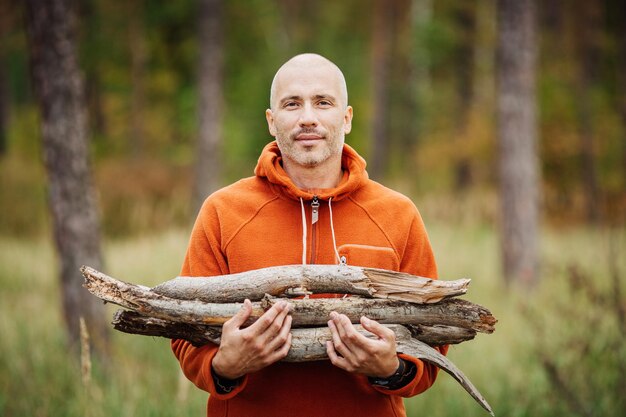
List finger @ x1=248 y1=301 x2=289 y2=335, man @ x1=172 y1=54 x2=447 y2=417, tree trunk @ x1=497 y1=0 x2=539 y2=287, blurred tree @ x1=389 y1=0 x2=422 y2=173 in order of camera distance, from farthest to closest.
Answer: blurred tree @ x1=389 y1=0 x2=422 y2=173 → tree trunk @ x1=497 y1=0 x2=539 y2=287 → man @ x1=172 y1=54 x2=447 y2=417 → finger @ x1=248 y1=301 x2=289 y2=335

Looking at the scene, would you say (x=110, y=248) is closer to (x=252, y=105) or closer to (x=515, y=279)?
(x=515, y=279)

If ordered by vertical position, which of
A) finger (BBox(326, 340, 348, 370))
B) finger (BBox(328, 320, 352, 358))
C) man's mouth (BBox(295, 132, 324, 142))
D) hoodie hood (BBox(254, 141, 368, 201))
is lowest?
finger (BBox(326, 340, 348, 370))

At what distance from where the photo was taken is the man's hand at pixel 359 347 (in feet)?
6.49

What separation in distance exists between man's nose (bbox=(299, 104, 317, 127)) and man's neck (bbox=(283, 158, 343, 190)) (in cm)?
18

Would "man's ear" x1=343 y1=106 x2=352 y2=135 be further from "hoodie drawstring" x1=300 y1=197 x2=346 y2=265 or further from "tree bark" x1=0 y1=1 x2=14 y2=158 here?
"tree bark" x1=0 y1=1 x2=14 y2=158

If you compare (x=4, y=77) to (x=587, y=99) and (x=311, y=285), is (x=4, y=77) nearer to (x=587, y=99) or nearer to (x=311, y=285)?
(x=587, y=99)

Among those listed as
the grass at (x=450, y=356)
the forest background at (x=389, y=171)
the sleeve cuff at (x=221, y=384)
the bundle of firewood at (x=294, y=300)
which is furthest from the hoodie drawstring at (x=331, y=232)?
the grass at (x=450, y=356)

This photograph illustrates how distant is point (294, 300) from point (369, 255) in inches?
15.2

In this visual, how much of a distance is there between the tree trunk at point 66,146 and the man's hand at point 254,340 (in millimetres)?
3698

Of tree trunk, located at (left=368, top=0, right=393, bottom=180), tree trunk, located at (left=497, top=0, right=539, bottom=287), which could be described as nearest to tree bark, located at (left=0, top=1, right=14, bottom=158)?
tree trunk, located at (left=368, top=0, right=393, bottom=180)

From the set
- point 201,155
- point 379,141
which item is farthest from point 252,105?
point 201,155

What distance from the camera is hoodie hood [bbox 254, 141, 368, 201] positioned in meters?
2.26

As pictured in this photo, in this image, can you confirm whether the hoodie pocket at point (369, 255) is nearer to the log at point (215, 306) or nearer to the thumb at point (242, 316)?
the log at point (215, 306)

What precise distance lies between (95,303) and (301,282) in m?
3.92
